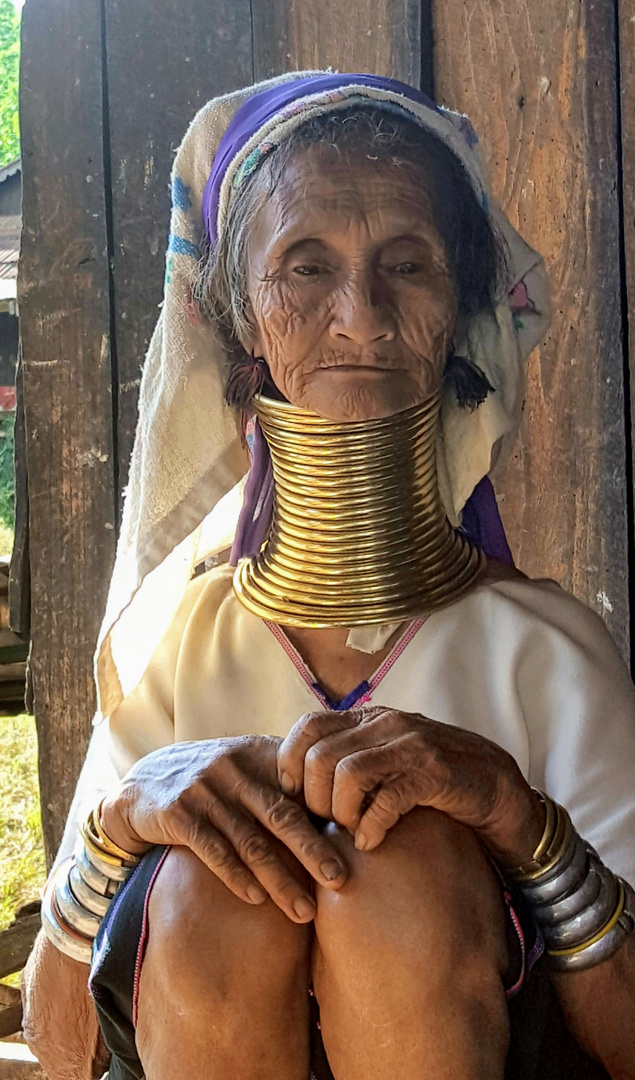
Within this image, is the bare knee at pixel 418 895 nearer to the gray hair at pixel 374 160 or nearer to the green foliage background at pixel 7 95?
the gray hair at pixel 374 160

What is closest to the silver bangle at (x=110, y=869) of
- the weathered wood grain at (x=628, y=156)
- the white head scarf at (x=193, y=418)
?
the white head scarf at (x=193, y=418)

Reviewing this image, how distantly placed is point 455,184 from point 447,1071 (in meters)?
1.32

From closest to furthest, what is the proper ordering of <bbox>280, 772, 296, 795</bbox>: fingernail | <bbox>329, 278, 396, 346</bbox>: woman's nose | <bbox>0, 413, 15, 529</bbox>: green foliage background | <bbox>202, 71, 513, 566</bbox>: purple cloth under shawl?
<bbox>280, 772, 296, 795</bbox>: fingernail
<bbox>329, 278, 396, 346</bbox>: woman's nose
<bbox>202, 71, 513, 566</bbox>: purple cloth under shawl
<bbox>0, 413, 15, 529</bbox>: green foliage background

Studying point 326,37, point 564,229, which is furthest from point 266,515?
point 326,37

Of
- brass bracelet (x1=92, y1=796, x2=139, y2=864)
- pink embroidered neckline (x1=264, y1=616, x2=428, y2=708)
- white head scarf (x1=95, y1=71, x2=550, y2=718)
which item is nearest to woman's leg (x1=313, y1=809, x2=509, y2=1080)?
brass bracelet (x1=92, y1=796, x2=139, y2=864)

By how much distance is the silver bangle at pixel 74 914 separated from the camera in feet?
4.57

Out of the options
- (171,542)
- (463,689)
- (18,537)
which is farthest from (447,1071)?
(18,537)

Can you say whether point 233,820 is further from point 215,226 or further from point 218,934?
point 215,226

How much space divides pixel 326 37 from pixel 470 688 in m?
1.46

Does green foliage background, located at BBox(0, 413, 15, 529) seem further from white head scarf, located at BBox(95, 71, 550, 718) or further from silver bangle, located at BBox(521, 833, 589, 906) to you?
silver bangle, located at BBox(521, 833, 589, 906)

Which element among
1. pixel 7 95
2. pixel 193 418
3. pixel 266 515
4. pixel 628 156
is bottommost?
pixel 266 515

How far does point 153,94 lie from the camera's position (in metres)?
2.27

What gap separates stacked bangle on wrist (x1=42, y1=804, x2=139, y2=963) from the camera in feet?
4.46

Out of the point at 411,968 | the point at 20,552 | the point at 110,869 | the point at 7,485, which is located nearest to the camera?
the point at 411,968
